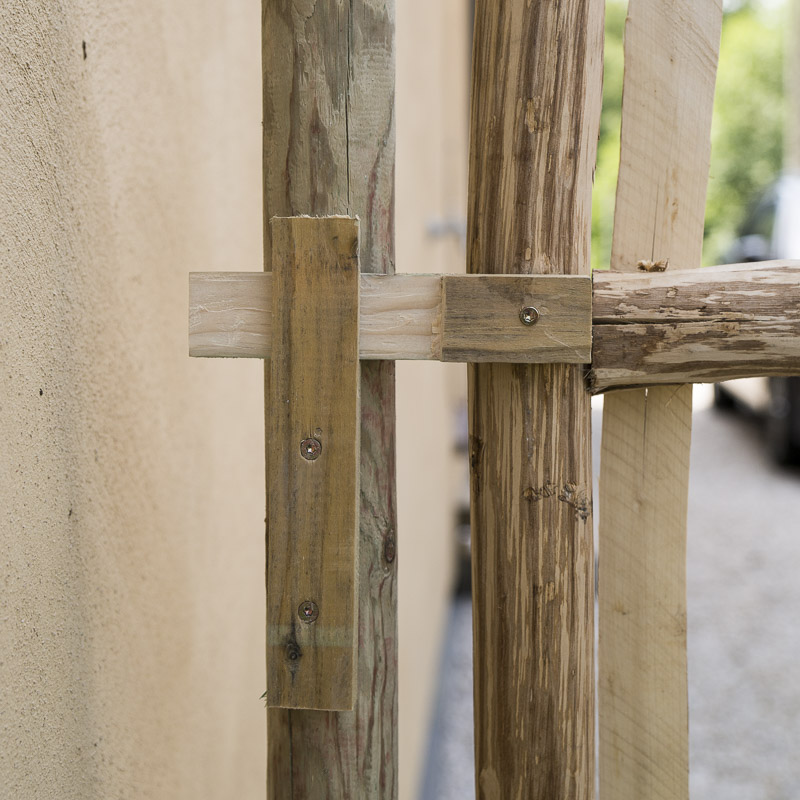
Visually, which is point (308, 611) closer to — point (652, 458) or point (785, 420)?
point (652, 458)

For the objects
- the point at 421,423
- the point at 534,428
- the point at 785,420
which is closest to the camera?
the point at 534,428

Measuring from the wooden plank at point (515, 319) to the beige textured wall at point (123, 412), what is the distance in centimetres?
38

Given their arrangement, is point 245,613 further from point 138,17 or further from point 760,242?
Answer: point 760,242

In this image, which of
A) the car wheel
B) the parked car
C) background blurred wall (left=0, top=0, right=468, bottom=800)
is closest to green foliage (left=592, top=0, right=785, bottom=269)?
the parked car

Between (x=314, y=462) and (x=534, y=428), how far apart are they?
262 millimetres

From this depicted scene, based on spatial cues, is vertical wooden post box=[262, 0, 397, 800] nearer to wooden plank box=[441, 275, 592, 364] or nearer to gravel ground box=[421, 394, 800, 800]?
wooden plank box=[441, 275, 592, 364]

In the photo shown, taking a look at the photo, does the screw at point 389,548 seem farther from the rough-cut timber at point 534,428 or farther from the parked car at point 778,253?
the parked car at point 778,253

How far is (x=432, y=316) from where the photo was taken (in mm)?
1014

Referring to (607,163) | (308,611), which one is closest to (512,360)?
(308,611)

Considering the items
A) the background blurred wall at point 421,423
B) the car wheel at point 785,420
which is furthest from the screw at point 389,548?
the car wheel at point 785,420

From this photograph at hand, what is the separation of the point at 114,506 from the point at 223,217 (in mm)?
556

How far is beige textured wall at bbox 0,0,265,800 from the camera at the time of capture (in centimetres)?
86

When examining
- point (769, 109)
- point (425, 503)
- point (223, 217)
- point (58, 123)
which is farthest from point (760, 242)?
point (769, 109)

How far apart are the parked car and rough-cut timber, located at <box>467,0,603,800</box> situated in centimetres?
610
